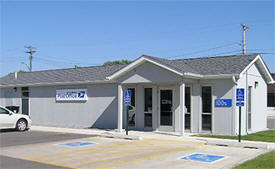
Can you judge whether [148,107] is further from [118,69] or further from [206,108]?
[206,108]

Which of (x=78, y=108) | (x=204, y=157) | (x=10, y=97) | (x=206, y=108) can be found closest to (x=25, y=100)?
(x=10, y=97)

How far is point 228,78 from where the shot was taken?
51.8ft

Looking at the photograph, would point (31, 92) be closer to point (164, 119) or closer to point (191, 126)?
point (164, 119)

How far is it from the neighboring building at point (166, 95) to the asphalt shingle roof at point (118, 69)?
5 centimetres

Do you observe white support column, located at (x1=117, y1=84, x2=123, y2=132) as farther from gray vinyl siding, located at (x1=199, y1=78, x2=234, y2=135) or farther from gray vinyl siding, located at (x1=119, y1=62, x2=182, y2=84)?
gray vinyl siding, located at (x1=199, y1=78, x2=234, y2=135)

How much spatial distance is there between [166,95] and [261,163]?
8447 mm

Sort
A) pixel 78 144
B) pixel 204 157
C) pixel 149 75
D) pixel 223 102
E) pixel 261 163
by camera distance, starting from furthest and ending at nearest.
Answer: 1. pixel 149 75
2. pixel 223 102
3. pixel 78 144
4. pixel 204 157
5. pixel 261 163

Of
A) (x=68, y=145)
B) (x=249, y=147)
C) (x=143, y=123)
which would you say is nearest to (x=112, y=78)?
(x=143, y=123)

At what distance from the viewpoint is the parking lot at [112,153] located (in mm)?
9305

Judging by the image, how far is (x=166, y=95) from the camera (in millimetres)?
17453

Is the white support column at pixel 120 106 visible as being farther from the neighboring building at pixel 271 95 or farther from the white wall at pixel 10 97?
the neighboring building at pixel 271 95

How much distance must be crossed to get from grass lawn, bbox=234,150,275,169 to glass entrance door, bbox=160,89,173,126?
7067mm

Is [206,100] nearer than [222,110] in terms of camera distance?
No

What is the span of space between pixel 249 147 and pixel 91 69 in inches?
517
